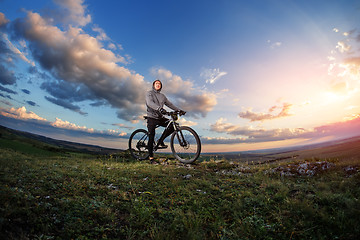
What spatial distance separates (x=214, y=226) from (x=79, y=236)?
2.36 metres

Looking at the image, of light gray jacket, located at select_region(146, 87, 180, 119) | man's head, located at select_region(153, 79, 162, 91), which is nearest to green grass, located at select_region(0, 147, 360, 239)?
light gray jacket, located at select_region(146, 87, 180, 119)

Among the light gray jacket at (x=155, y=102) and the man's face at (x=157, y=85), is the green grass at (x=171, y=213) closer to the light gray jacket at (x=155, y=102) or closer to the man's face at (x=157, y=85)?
the light gray jacket at (x=155, y=102)

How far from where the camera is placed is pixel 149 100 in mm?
10547

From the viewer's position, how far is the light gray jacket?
34.3 ft

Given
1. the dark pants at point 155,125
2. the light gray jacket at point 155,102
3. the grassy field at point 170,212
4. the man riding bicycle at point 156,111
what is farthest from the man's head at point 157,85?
the grassy field at point 170,212

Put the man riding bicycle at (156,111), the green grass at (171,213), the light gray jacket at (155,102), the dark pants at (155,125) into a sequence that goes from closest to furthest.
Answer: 1. the green grass at (171,213)
2. the light gray jacket at (155,102)
3. the man riding bicycle at (156,111)
4. the dark pants at (155,125)

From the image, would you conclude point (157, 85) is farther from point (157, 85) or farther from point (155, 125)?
point (155, 125)

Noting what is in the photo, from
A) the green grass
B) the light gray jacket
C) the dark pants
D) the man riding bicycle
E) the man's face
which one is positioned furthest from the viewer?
the man's face

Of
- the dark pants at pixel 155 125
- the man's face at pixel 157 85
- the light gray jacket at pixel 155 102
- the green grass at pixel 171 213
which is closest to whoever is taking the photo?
the green grass at pixel 171 213

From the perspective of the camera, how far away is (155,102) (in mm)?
10852

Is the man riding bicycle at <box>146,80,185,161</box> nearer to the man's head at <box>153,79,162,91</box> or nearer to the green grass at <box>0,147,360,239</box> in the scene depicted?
the man's head at <box>153,79,162,91</box>

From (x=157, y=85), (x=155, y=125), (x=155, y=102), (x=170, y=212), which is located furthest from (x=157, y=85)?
(x=170, y=212)

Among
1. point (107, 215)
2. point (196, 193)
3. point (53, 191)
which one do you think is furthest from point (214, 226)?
point (53, 191)

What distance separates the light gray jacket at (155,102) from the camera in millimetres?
10469
